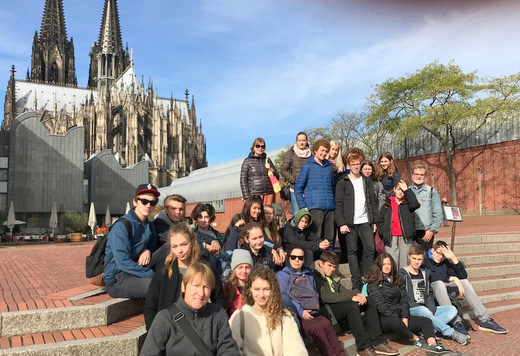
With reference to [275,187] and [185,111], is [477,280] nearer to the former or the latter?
[275,187]

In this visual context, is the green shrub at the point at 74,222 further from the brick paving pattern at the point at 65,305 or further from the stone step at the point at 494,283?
the stone step at the point at 494,283

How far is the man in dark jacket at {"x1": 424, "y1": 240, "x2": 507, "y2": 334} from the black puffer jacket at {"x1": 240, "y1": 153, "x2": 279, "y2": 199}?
258cm

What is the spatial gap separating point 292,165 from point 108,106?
60201 mm

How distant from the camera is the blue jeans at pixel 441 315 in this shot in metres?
5.56

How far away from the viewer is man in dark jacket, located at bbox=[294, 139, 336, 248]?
637 cm

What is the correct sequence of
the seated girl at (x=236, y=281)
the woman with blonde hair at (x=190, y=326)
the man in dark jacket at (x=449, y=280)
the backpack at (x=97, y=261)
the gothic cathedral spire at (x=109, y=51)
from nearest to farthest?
the woman with blonde hair at (x=190, y=326) < the seated girl at (x=236, y=281) < the backpack at (x=97, y=261) < the man in dark jacket at (x=449, y=280) < the gothic cathedral spire at (x=109, y=51)

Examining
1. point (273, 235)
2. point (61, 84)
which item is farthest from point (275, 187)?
point (61, 84)

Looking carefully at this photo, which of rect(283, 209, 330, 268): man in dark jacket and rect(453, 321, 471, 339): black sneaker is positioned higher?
rect(283, 209, 330, 268): man in dark jacket

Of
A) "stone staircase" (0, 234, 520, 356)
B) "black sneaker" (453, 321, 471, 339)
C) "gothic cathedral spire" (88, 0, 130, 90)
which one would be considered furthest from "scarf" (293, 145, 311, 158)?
"gothic cathedral spire" (88, 0, 130, 90)

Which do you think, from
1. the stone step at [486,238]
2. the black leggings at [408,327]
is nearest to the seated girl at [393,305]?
the black leggings at [408,327]

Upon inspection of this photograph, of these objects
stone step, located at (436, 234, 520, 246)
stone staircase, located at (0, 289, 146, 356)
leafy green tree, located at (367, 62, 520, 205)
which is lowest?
stone staircase, located at (0, 289, 146, 356)

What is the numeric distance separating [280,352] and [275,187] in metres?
3.44

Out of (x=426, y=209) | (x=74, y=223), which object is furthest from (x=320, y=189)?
(x=74, y=223)

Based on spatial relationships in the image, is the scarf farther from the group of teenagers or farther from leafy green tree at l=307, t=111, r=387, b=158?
leafy green tree at l=307, t=111, r=387, b=158
